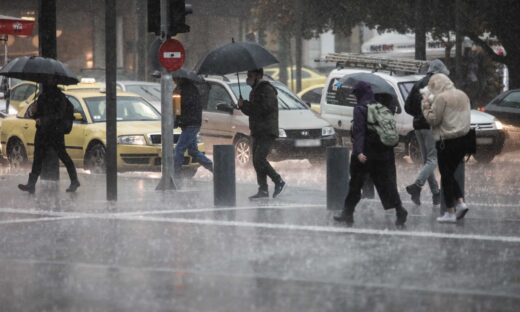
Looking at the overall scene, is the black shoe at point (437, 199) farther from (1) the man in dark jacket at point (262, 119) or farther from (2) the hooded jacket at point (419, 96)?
(1) the man in dark jacket at point (262, 119)

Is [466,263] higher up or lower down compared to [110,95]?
lower down

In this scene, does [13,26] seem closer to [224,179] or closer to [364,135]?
[224,179]

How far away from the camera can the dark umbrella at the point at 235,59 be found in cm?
1552

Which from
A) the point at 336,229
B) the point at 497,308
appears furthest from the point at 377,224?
the point at 497,308

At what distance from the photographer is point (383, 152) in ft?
42.1

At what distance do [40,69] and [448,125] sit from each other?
617 cm

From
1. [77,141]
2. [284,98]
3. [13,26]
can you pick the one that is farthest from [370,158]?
[13,26]

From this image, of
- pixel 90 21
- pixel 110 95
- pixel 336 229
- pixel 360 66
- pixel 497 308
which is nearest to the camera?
pixel 497 308

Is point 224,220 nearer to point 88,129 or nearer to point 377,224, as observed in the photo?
point 377,224

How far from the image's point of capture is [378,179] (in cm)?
1288

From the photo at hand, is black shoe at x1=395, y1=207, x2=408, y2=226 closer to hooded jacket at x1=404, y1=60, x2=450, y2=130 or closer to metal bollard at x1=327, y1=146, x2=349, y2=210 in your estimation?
metal bollard at x1=327, y1=146, x2=349, y2=210

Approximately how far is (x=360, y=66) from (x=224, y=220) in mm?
10900

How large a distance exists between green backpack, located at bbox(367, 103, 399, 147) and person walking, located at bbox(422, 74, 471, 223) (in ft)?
1.43

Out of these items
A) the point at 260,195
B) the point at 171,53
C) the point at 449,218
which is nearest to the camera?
the point at 449,218
